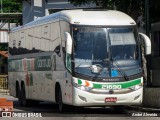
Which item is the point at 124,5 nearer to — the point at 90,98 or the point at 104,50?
the point at 104,50

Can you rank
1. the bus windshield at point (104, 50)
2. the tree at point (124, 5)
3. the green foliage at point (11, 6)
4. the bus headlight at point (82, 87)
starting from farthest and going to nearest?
1. the green foliage at point (11, 6)
2. the tree at point (124, 5)
3. the bus windshield at point (104, 50)
4. the bus headlight at point (82, 87)

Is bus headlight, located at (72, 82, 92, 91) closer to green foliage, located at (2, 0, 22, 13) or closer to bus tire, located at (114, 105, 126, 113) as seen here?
bus tire, located at (114, 105, 126, 113)

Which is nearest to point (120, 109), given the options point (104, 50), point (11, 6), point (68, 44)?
→ point (104, 50)

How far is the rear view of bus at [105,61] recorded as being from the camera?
20453mm

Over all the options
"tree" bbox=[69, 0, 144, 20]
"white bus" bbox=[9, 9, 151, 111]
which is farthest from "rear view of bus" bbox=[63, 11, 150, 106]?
"tree" bbox=[69, 0, 144, 20]

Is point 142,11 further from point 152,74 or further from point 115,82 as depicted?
point 115,82

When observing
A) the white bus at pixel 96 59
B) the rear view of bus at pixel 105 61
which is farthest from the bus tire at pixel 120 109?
the rear view of bus at pixel 105 61

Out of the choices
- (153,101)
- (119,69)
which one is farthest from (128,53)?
(153,101)

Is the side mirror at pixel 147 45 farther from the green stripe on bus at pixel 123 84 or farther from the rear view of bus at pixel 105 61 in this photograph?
the green stripe on bus at pixel 123 84

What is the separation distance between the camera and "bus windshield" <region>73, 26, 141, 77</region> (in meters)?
20.6

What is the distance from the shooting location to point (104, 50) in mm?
20891

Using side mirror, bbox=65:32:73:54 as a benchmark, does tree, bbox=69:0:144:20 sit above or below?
above

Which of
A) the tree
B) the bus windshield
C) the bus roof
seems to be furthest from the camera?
the tree

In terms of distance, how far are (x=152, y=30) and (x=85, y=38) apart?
974 cm
